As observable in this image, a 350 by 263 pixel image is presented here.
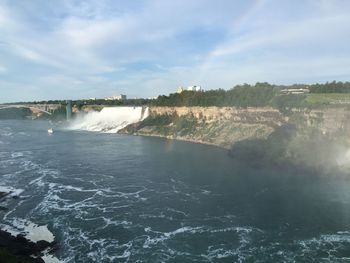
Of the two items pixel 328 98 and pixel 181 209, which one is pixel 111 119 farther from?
pixel 181 209

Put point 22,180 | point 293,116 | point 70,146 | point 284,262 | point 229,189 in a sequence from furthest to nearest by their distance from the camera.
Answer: point 70,146 → point 293,116 → point 22,180 → point 229,189 → point 284,262

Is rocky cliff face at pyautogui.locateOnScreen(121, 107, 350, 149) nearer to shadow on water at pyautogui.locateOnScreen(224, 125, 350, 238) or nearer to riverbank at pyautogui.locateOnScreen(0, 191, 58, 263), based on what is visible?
shadow on water at pyautogui.locateOnScreen(224, 125, 350, 238)

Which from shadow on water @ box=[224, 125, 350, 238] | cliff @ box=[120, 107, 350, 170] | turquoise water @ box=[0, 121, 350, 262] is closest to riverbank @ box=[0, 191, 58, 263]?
turquoise water @ box=[0, 121, 350, 262]

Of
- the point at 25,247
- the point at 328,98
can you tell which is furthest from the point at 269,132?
the point at 25,247

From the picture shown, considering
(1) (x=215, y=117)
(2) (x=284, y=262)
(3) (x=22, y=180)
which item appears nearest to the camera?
(2) (x=284, y=262)

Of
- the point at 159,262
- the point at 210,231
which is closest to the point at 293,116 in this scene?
the point at 210,231

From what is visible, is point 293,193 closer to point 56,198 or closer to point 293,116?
point 56,198
